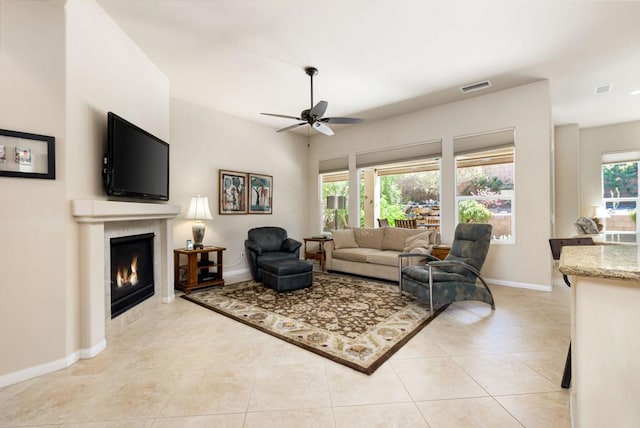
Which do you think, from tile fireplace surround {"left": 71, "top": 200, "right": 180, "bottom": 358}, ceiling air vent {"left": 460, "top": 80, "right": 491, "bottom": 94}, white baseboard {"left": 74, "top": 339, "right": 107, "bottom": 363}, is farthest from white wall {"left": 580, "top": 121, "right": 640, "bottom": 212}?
white baseboard {"left": 74, "top": 339, "right": 107, "bottom": 363}

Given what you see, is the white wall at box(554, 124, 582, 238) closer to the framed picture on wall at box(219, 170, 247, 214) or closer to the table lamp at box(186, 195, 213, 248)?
the framed picture on wall at box(219, 170, 247, 214)

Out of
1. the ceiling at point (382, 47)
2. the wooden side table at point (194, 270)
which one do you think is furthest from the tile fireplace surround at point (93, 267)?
the ceiling at point (382, 47)

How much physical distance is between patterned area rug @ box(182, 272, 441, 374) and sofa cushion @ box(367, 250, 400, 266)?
35 cm

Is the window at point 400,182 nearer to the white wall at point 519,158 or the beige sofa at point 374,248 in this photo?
the white wall at point 519,158

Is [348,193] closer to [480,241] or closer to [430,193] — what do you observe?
[430,193]

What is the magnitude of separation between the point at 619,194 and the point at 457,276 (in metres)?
5.38

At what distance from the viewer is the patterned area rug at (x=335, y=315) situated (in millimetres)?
2410

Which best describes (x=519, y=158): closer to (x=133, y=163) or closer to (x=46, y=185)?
(x=133, y=163)

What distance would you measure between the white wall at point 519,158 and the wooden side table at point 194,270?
12.7ft

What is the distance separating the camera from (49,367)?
209cm

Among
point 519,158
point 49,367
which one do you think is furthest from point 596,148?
point 49,367

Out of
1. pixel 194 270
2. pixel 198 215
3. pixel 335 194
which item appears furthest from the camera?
pixel 335 194

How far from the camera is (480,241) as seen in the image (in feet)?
11.5

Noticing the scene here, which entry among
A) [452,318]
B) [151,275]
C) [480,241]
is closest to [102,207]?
[151,275]
